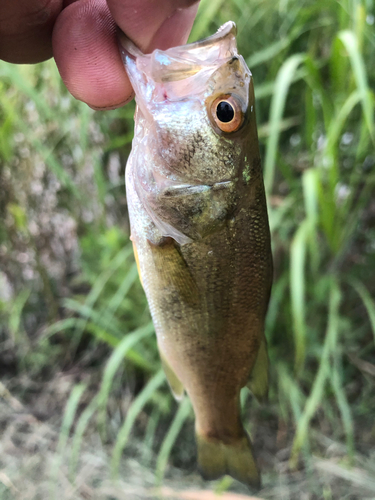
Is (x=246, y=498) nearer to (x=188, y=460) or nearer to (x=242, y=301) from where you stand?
(x=188, y=460)

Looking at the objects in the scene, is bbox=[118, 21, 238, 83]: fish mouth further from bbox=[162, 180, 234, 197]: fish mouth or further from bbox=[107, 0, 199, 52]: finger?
bbox=[162, 180, 234, 197]: fish mouth

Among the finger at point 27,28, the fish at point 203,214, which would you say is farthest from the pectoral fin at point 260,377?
the finger at point 27,28

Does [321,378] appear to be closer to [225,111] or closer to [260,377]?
[260,377]

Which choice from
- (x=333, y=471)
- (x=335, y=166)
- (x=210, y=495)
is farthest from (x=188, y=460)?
(x=335, y=166)

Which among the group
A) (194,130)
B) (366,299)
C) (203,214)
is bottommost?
(366,299)

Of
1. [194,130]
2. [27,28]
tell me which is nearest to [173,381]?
[194,130]

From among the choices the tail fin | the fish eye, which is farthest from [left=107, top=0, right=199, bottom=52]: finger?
the tail fin

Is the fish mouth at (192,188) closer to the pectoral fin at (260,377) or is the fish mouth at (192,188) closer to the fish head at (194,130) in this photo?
the fish head at (194,130)
